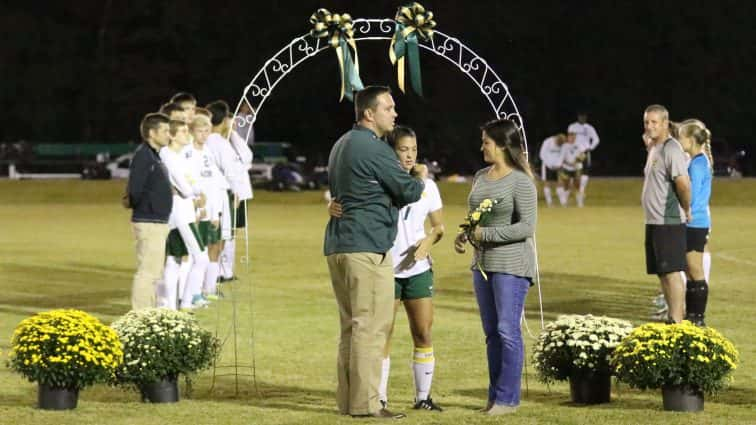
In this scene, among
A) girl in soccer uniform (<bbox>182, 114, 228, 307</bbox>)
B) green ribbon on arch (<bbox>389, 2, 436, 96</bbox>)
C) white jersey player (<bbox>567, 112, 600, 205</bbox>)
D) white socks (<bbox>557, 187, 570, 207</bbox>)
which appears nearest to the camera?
green ribbon on arch (<bbox>389, 2, 436, 96</bbox>)

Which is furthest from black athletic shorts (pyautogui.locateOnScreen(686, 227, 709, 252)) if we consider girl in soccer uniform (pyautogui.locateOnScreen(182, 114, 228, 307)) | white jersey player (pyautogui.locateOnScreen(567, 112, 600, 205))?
white jersey player (pyautogui.locateOnScreen(567, 112, 600, 205))

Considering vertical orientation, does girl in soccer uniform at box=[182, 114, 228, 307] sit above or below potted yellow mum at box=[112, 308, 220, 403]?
above

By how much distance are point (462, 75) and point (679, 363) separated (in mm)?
45223

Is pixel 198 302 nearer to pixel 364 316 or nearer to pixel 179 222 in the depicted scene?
pixel 179 222

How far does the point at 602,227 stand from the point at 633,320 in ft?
43.6

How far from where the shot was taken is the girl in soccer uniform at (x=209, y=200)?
1592cm

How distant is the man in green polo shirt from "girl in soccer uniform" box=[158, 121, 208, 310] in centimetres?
548

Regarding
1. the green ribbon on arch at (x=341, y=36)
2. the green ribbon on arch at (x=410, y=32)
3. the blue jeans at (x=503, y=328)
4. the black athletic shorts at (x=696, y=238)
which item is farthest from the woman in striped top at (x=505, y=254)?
the black athletic shorts at (x=696, y=238)

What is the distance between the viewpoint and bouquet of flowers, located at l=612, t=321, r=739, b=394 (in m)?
9.22

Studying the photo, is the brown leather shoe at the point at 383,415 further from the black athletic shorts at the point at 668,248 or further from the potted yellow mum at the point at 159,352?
the black athletic shorts at the point at 668,248

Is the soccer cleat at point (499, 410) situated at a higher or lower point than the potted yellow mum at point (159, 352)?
lower

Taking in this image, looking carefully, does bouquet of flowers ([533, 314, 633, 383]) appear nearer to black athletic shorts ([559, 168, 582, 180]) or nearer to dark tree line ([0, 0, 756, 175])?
black athletic shorts ([559, 168, 582, 180])

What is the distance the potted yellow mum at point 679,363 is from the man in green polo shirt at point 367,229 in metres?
1.52

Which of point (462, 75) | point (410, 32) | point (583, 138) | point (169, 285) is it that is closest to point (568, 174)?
point (583, 138)
